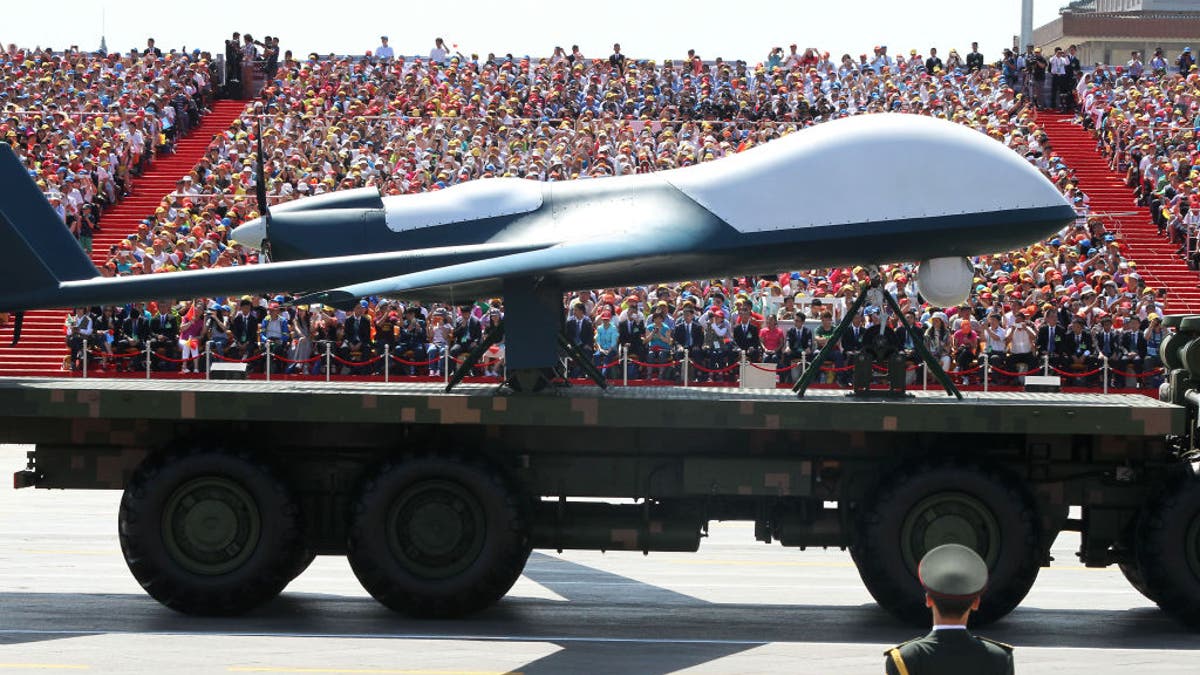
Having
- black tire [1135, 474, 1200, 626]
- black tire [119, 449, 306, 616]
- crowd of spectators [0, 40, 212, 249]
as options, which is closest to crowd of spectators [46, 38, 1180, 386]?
crowd of spectators [0, 40, 212, 249]

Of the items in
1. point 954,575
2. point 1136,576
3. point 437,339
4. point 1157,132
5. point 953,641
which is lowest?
point 1136,576

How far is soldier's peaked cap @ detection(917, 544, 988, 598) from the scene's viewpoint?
452 cm

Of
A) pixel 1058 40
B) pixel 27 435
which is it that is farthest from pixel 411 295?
pixel 1058 40

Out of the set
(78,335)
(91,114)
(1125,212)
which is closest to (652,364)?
(78,335)

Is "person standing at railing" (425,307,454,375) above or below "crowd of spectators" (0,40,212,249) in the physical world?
below

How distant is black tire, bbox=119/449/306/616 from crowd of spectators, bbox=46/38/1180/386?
4.44m

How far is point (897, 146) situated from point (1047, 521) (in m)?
2.75

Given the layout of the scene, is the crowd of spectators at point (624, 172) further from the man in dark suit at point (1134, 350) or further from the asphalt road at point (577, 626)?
the asphalt road at point (577, 626)

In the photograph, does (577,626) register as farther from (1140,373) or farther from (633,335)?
(1140,373)

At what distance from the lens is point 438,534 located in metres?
10.9

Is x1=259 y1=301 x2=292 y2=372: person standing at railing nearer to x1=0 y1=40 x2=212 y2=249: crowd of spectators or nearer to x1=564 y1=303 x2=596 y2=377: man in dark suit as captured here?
x1=564 y1=303 x2=596 y2=377: man in dark suit

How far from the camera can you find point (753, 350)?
885 inches

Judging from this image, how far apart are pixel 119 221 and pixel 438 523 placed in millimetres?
21366

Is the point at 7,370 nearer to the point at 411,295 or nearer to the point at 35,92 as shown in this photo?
the point at 35,92
